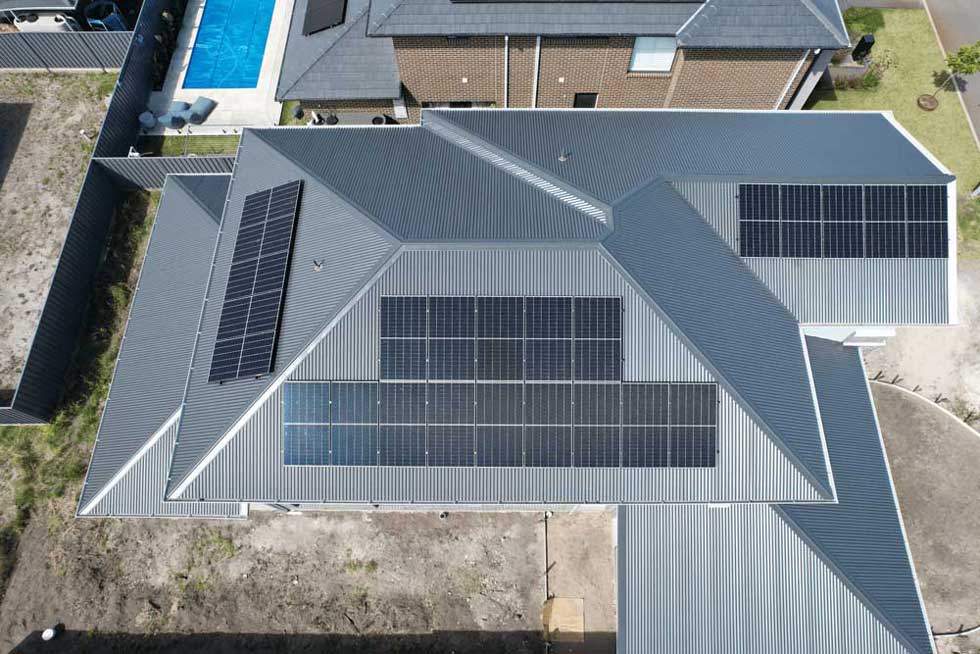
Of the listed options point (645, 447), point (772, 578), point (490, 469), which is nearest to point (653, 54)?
point (645, 447)

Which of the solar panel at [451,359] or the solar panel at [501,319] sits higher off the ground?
the solar panel at [501,319]

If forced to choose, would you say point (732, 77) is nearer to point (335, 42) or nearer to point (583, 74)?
point (583, 74)

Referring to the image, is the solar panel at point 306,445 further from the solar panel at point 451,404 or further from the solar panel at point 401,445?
the solar panel at point 451,404

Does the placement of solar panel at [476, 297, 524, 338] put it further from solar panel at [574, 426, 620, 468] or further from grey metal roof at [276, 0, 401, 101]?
grey metal roof at [276, 0, 401, 101]

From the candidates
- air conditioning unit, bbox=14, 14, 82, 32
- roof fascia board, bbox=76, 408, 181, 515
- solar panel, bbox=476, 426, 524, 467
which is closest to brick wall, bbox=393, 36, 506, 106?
solar panel, bbox=476, 426, 524, 467

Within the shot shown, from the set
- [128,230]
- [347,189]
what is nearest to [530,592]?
[347,189]

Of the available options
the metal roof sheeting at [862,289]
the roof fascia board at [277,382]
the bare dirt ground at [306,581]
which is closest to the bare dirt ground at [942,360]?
the metal roof sheeting at [862,289]
